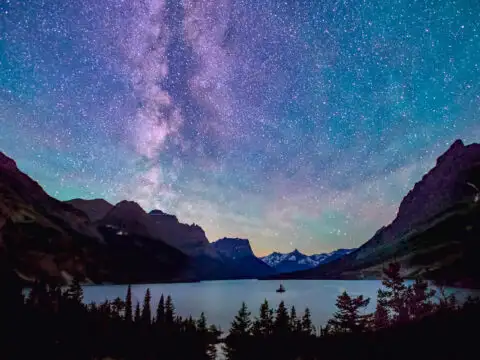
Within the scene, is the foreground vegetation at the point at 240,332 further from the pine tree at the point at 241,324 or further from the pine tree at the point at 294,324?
the pine tree at the point at 294,324

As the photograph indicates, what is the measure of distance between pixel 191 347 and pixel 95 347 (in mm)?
24890

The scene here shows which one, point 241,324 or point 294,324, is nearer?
point 241,324

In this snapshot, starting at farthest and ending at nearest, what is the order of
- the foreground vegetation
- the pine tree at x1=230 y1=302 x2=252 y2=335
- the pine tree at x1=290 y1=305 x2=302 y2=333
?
the pine tree at x1=290 y1=305 x2=302 y2=333 < the pine tree at x1=230 y1=302 x2=252 y2=335 < the foreground vegetation

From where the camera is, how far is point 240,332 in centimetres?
8300

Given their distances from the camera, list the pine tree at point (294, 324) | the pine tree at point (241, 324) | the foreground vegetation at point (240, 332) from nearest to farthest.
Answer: the foreground vegetation at point (240, 332), the pine tree at point (241, 324), the pine tree at point (294, 324)

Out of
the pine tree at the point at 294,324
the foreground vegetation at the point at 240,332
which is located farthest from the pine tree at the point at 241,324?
the pine tree at the point at 294,324

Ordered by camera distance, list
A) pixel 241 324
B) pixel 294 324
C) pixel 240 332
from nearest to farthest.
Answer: pixel 241 324
pixel 240 332
pixel 294 324

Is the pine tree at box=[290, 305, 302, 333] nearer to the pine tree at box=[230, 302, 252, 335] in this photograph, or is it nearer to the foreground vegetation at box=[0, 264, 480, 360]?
the foreground vegetation at box=[0, 264, 480, 360]

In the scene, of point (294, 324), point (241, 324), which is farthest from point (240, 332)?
point (294, 324)

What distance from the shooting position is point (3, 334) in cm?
7169

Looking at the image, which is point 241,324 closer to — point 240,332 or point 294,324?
point 240,332

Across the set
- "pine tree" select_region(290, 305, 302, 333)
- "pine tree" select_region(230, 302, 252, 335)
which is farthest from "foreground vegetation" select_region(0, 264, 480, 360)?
"pine tree" select_region(290, 305, 302, 333)

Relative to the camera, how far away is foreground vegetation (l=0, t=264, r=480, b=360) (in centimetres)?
3538

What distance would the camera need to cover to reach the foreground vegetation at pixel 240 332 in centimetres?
3538
